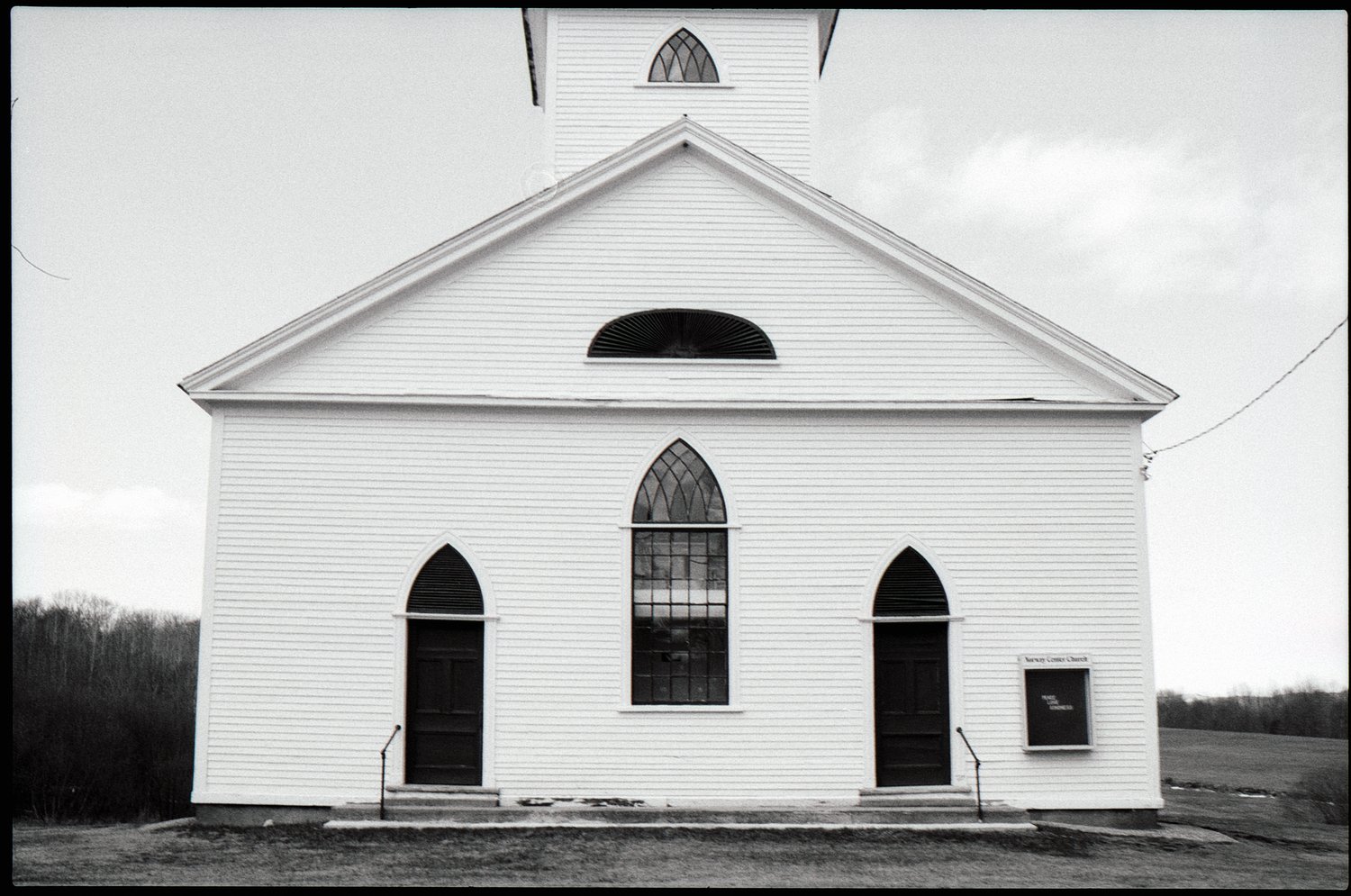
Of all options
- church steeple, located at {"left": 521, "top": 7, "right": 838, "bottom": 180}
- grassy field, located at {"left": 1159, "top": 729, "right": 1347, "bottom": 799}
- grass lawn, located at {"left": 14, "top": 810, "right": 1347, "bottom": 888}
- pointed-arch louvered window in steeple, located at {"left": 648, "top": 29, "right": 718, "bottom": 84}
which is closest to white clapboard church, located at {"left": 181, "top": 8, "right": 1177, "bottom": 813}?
grass lawn, located at {"left": 14, "top": 810, "right": 1347, "bottom": 888}

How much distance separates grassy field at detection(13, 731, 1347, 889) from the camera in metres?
10.6

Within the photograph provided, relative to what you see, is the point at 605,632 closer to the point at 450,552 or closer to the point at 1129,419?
the point at 450,552

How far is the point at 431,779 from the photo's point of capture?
1406 cm

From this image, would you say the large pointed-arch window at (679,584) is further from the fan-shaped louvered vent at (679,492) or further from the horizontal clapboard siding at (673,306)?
the horizontal clapboard siding at (673,306)

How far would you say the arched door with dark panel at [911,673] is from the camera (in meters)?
14.3

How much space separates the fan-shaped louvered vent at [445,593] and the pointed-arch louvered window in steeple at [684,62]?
342 inches

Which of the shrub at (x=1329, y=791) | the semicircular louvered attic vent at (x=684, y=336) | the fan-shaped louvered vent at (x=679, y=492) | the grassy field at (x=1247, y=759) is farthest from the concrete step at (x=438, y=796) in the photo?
the grassy field at (x=1247, y=759)

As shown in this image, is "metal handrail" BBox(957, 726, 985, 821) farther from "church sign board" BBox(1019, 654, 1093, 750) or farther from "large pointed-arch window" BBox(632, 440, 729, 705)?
"large pointed-arch window" BBox(632, 440, 729, 705)

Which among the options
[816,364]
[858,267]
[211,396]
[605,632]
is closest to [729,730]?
[605,632]

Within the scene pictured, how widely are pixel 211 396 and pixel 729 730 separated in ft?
24.3

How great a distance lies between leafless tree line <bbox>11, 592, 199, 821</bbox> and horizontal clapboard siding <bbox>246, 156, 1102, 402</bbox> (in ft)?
47.0

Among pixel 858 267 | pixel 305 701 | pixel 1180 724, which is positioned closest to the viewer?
pixel 305 701

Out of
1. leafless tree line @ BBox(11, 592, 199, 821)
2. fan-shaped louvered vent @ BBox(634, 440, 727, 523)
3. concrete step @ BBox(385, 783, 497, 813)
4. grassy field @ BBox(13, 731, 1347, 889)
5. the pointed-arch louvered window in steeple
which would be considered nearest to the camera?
grassy field @ BBox(13, 731, 1347, 889)

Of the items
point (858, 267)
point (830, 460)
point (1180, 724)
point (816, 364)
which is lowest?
point (1180, 724)
